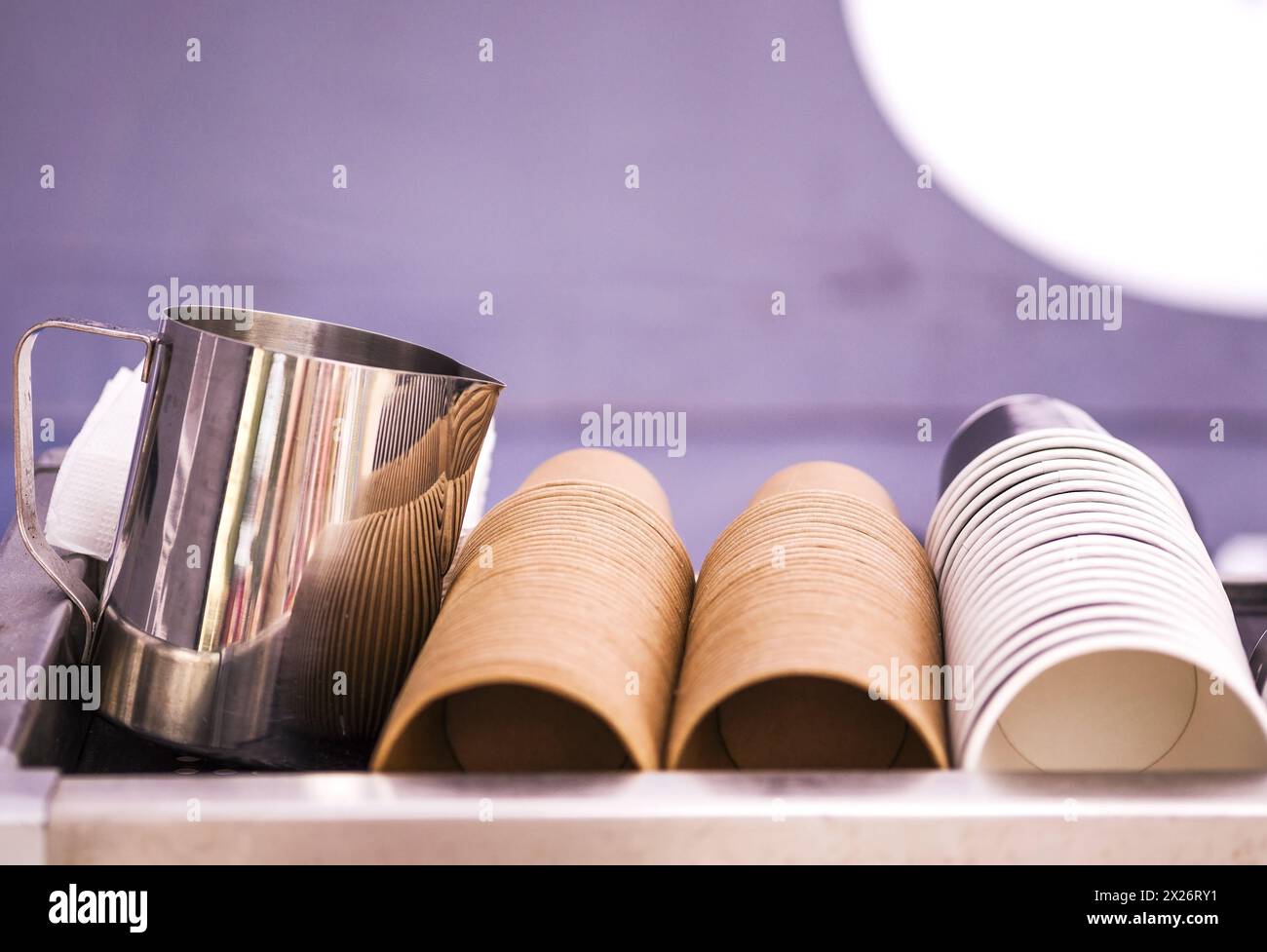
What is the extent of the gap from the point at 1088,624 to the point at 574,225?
177 centimetres

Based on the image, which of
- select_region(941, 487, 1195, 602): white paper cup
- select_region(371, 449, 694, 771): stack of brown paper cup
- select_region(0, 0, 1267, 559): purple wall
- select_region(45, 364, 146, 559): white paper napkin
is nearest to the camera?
select_region(371, 449, 694, 771): stack of brown paper cup

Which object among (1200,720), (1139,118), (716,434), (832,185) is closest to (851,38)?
(832,185)

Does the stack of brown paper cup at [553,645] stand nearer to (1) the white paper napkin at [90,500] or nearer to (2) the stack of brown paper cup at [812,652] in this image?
(2) the stack of brown paper cup at [812,652]

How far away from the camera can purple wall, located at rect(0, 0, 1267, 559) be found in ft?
6.93

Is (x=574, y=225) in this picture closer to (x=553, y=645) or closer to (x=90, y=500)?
(x=90, y=500)

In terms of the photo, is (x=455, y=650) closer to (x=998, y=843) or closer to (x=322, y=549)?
(x=322, y=549)

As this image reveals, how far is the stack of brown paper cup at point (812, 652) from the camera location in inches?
22.2

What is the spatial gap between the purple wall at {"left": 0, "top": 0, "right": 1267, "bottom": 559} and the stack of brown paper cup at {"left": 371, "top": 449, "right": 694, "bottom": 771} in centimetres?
138

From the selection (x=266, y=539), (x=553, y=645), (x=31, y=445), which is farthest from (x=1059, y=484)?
(x=31, y=445)

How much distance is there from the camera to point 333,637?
640 mm

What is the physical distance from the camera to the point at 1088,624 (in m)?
0.56

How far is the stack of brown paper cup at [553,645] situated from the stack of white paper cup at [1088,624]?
0.17 m

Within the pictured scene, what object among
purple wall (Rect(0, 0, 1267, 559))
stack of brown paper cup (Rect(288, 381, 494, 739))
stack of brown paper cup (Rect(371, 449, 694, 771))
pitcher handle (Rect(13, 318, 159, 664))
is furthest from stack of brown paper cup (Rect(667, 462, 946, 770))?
purple wall (Rect(0, 0, 1267, 559))

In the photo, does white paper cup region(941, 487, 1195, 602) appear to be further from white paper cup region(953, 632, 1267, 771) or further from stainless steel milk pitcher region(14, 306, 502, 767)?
stainless steel milk pitcher region(14, 306, 502, 767)
